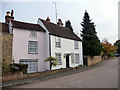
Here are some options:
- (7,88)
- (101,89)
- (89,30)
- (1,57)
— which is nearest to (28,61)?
(1,57)

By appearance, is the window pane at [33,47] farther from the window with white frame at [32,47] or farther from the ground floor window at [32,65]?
the ground floor window at [32,65]

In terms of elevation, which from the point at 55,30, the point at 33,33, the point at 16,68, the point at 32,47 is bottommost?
the point at 16,68

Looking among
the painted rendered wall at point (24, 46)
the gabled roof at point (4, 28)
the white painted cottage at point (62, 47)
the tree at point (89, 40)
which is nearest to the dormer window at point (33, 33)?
the painted rendered wall at point (24, 46)

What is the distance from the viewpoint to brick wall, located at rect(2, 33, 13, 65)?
13870 mm

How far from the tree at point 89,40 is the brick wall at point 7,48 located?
17.5m

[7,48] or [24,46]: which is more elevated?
[24,46]

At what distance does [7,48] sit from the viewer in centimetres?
1439

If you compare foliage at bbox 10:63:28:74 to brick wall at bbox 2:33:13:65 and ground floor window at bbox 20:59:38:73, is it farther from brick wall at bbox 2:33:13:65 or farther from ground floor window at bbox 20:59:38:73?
ground floor window at bbox 20:59:38:73

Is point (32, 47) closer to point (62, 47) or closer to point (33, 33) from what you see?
point (33, 33)

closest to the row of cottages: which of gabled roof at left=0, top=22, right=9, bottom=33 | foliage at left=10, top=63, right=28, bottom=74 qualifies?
gabled roof at left=0, top=22, right=9, bottom=33

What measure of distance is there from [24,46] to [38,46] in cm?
239

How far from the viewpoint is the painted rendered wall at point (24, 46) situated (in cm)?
1556

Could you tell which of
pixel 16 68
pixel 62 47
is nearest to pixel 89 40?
pixel 62 47

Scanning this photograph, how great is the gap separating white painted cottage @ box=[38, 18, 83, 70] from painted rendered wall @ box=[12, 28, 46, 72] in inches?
35.7
